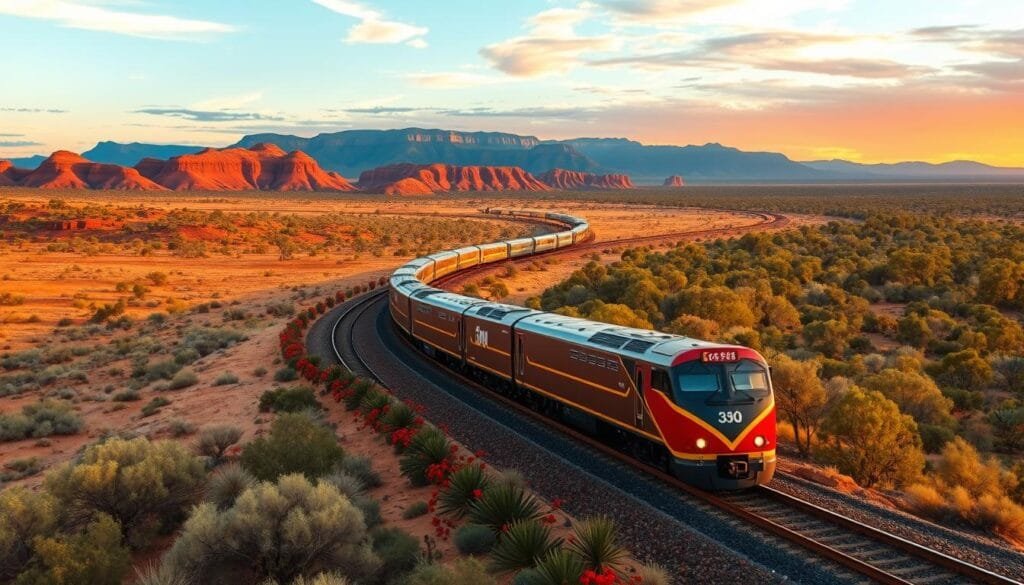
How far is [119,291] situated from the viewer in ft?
175

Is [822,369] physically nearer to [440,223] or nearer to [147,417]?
[147,417]

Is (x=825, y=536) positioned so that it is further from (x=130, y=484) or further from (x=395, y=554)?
(x=130, y=484)

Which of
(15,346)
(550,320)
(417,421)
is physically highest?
(550,320)

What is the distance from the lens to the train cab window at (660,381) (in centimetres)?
1498

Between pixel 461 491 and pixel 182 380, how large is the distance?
61.3 ft

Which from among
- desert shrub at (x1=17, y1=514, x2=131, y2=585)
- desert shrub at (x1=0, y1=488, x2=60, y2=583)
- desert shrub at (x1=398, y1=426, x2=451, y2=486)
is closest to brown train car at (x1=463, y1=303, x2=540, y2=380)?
desert shrub at (x1=398, y1=426, x2=451, y2=486)

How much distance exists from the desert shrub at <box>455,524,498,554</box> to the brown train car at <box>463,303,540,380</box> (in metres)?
10.1

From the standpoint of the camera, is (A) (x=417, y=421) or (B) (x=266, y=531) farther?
(A) (x=417, y=421)

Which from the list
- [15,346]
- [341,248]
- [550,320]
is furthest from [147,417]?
[341,248]

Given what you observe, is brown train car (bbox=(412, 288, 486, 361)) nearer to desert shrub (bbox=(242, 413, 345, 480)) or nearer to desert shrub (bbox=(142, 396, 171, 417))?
desert shrub (bbox=(142, 396, 171, 417))

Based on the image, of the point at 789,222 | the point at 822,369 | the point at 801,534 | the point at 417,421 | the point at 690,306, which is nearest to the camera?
the point at 801,534

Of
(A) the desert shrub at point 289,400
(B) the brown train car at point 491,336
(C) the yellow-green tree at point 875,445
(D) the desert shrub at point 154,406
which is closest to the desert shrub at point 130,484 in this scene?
(A) the desert shrub at point 289,400

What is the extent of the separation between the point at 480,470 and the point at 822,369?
14.9 m

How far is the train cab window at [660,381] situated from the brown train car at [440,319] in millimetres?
11547
